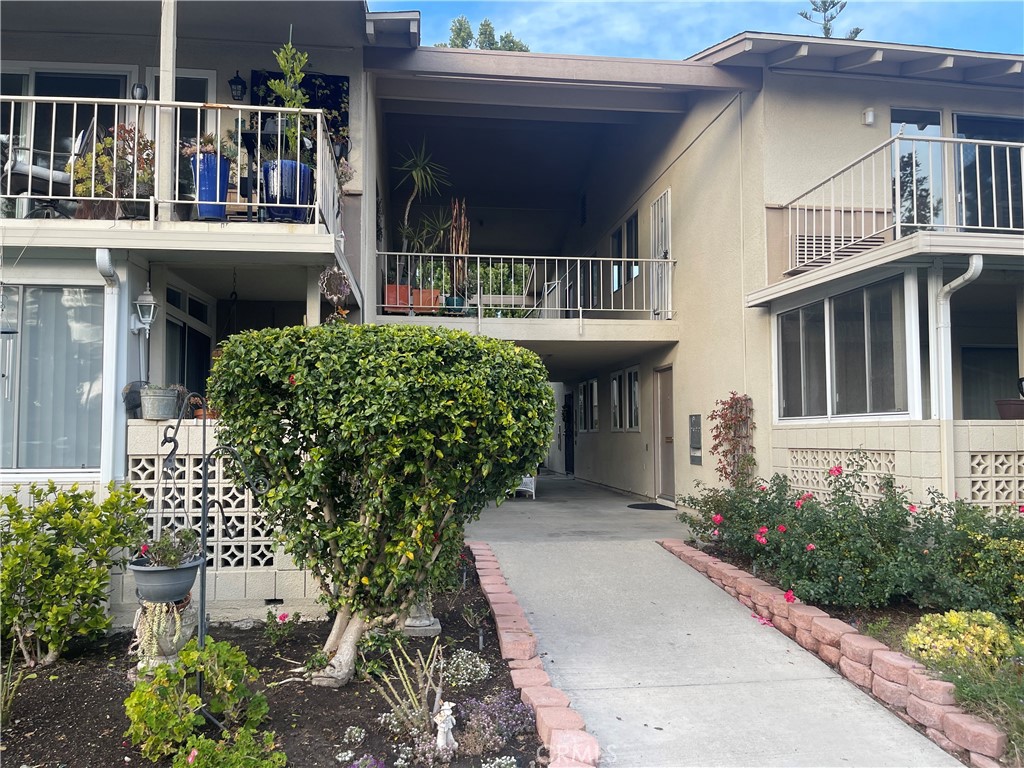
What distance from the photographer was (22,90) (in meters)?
7.88

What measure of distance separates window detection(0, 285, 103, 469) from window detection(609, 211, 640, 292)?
8894mm

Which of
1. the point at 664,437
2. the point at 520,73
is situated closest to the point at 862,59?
the point at 520,73

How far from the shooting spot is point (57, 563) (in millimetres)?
4582

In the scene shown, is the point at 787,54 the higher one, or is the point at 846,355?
the point at 787,54

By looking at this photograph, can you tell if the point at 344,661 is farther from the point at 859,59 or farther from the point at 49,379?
the point at 859,59

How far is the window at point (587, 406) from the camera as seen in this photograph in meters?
16.4

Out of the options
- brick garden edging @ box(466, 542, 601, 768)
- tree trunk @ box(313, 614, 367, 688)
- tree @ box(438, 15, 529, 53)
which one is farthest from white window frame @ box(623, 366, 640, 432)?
tree @ box(438, 15, 529, 53)

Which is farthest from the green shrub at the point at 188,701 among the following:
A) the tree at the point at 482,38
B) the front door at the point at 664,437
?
the tree at the point at 482,38

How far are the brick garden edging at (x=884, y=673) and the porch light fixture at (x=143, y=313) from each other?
17.2 feet

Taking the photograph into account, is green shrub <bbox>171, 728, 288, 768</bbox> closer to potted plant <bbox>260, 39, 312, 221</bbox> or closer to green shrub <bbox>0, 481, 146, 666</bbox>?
green shrub <bbox>0, 481, 146, 666</bbox>

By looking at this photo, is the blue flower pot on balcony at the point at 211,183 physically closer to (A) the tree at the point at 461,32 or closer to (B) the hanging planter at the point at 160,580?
(B) the hanging planter at the point at 160,580

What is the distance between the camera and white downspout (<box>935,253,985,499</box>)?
6.18 metres

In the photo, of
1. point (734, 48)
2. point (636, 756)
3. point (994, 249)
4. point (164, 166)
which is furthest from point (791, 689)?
point (734, 48)

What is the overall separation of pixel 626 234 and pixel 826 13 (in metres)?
16.2
